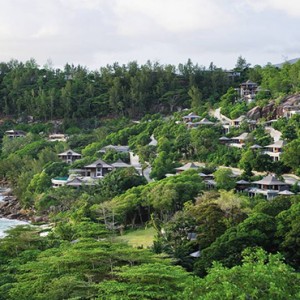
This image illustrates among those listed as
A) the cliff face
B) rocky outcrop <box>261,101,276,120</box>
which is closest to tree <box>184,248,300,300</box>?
the cliff face

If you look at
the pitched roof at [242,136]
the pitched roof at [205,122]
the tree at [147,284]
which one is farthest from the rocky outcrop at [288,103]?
the tree at [147,284]

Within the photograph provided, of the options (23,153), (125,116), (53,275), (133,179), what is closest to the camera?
(53,275)

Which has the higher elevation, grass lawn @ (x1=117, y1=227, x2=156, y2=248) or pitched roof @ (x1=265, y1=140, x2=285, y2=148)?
pitched roof @ (x1=265, y1=140, x2=285, y2=148)

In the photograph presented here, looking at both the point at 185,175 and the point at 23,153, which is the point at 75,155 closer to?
the point at 23,153

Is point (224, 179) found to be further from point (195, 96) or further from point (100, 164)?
point (195, 96)

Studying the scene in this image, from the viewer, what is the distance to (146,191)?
27.7m

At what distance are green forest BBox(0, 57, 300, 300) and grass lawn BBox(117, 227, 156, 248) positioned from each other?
0.60 feet

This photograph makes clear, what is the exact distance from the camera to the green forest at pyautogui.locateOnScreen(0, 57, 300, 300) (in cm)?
1404

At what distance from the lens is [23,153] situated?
156ft

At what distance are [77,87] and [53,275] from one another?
46579mm

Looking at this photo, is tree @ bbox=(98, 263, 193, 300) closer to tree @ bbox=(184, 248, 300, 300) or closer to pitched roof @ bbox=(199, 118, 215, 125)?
tree @ bbox=(184, 248, 300, 300)

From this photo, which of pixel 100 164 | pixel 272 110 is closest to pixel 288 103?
pixel 272 110

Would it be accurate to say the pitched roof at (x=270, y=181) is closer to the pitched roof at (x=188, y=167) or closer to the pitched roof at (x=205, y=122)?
the pitched roof at (x=188, y=167)

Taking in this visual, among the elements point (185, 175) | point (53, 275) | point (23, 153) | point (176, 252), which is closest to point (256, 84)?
point (23, 153)
